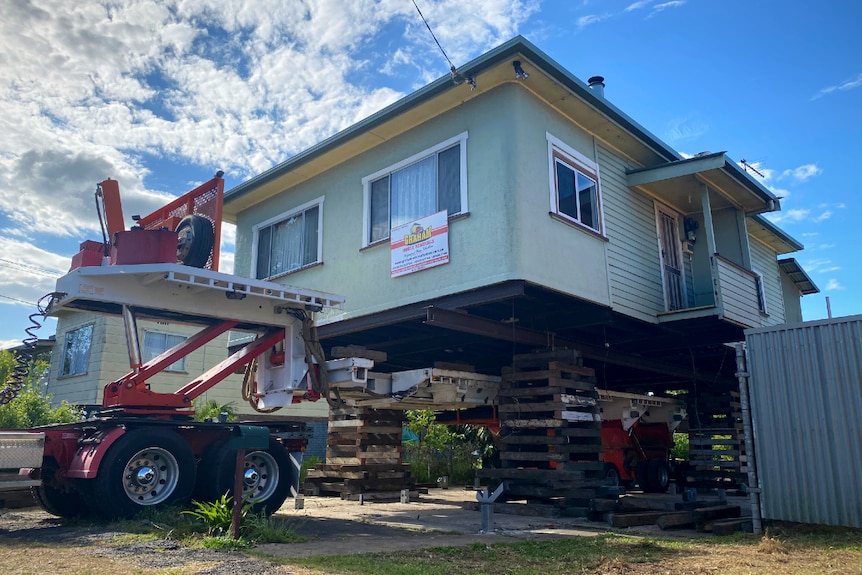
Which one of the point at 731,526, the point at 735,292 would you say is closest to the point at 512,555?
the point at 731,526

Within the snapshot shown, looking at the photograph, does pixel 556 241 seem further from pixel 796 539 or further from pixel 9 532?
pixel 9 532

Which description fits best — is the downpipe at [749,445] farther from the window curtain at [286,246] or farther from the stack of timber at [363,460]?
the window curtain at [286,246]

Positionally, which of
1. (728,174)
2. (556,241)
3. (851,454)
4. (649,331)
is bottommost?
(851,454)

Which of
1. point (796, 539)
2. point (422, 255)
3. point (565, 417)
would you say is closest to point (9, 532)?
point (422, 255)

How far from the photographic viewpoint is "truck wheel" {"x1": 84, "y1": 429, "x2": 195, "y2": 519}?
314 inches

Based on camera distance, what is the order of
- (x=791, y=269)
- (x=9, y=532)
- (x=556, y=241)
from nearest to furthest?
(x=9, y=532) < (x=556, y=241) < (x=791, y=269)

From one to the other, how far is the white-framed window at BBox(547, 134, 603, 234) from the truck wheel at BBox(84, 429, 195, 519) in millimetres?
6377

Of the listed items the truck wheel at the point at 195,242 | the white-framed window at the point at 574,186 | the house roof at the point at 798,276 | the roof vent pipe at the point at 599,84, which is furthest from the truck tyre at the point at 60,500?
the house roof at the point at 798,276

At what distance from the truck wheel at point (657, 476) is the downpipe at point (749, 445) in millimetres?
7582

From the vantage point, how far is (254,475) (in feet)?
30.3

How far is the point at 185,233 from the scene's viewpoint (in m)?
10.0

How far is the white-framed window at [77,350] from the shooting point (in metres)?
20.8

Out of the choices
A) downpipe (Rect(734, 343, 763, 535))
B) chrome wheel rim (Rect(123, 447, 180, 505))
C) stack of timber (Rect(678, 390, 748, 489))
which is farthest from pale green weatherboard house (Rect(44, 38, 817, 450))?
chrome wheel rim (Rect(123, 447, 180, 505))

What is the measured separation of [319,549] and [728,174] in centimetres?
986
